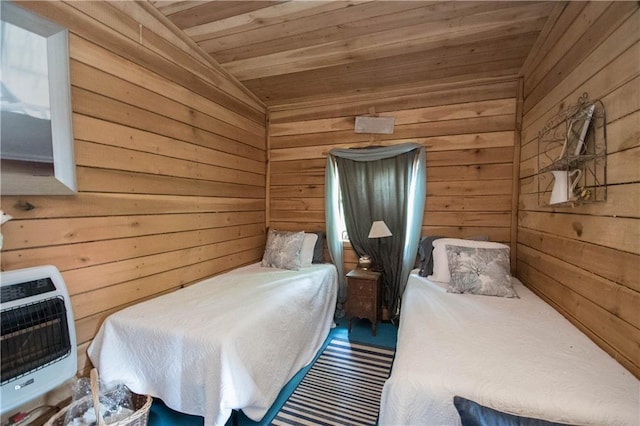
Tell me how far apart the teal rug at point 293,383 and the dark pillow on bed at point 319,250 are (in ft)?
2.15

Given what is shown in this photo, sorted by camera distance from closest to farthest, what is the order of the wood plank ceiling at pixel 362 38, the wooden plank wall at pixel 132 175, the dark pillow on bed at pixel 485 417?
the dark pillow on bed at pixel 485 417, the wooden plank wall at pixel 132 175, the wood plank ceiling at pixel 362 38

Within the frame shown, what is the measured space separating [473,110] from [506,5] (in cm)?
102

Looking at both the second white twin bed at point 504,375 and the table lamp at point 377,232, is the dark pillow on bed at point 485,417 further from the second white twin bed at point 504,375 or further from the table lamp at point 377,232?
the table lamp at point 377,232

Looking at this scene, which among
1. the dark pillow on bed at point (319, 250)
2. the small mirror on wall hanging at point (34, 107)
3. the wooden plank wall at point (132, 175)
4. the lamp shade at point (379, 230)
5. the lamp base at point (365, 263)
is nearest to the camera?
the small mirror on wall hanging at point (34, 107)

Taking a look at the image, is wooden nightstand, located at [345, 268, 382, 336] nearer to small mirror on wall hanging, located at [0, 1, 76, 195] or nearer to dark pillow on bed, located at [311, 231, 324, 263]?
dark pillow on bed, located at [311, 231, 324, 263]

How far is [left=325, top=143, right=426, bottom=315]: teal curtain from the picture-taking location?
2.83 metres

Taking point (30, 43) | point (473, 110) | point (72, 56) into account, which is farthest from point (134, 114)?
point (473, 110)

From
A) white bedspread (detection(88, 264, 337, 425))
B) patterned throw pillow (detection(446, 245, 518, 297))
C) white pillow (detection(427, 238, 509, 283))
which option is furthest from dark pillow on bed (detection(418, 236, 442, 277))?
white bedspread (detection(88, 264, 337, 425))

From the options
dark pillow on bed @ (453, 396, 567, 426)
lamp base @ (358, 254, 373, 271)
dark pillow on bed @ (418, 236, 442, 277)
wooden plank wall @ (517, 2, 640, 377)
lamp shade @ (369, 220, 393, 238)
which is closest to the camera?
dark pillow on bed @ (453, 396, 567, 426)

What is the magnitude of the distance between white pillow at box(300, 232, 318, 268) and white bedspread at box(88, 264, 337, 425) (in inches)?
35.4

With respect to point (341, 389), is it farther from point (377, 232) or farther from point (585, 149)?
point (585, 149)

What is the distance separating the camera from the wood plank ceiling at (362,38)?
1857mm

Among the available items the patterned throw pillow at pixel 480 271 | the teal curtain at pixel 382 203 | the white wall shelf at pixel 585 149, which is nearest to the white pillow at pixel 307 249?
the teal curtain at pixel 382 203

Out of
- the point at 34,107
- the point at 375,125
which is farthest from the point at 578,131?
the point at 34,107
